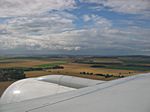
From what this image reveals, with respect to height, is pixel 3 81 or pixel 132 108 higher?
pixel 132 108

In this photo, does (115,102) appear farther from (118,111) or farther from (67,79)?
(67,79)

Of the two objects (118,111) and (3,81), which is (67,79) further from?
(3,81)

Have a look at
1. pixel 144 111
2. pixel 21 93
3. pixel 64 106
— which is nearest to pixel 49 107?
pixel 64 106

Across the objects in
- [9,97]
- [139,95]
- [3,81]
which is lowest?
[3,81]

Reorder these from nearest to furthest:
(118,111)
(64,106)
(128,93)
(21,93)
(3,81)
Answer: (118,111), (64,106), (128,93), (21,93), (3,81)

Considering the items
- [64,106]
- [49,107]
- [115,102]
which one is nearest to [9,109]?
[49,107]

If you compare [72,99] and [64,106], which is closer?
[64,106]

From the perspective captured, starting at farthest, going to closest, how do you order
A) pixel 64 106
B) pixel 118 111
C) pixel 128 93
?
pixel 128 93
pixel 64 106
pixel 118 111

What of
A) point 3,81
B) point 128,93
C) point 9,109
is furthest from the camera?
point 3,81

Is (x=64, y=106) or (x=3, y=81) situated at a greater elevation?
(x=64, y=106)
